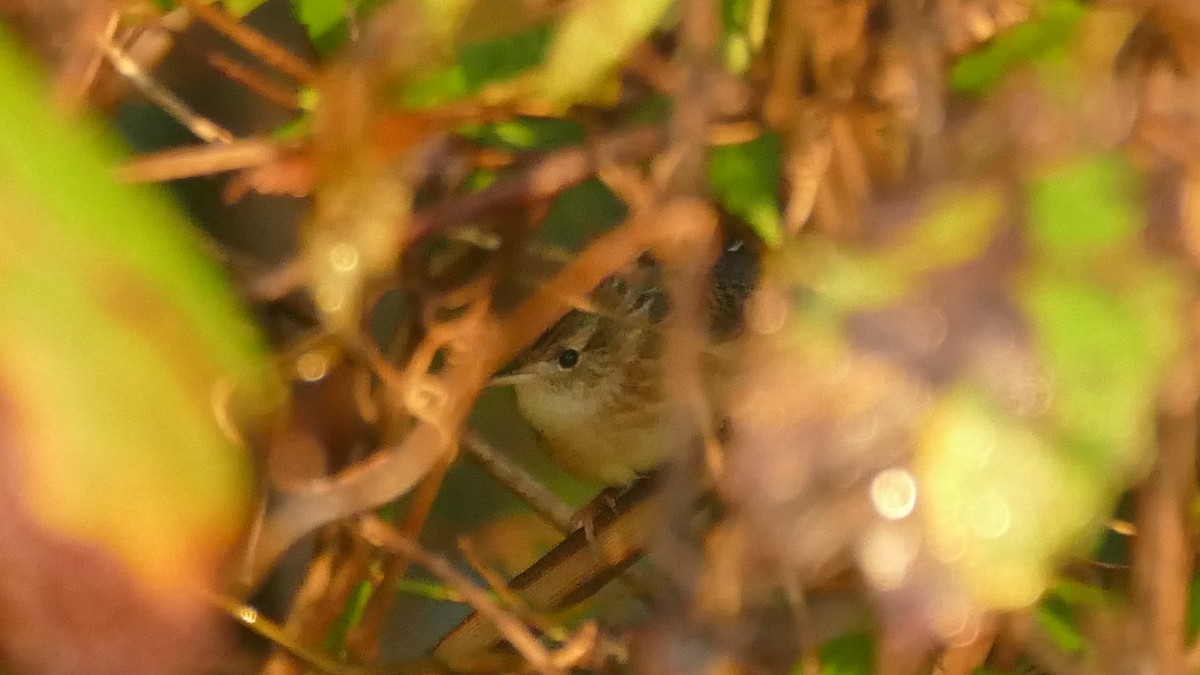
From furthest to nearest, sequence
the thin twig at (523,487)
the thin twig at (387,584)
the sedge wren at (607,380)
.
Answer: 1. the sedge wren at (607,380)
2. the thin twig at (523,487)
3. the thin twig at (387,584)

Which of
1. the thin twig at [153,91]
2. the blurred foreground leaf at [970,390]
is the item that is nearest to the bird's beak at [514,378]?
the thin twig at [153,91]

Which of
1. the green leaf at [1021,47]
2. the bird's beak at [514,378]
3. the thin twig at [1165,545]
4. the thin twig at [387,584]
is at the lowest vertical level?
the thin twig at [1165,545]

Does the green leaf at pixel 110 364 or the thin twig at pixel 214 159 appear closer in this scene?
the green leaf at pixel 110 364

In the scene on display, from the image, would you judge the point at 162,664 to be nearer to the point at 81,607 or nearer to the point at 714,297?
the point at 81,607

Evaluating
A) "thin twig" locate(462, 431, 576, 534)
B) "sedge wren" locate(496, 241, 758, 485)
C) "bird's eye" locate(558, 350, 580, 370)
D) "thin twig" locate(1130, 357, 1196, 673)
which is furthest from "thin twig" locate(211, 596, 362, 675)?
"bird's eye" locate(558, 350, 580, 370)

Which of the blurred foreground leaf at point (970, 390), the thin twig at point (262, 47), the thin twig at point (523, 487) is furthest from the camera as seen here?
the thin twig at point (523, 487)

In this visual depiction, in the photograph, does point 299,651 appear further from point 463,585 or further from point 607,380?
point 607,380

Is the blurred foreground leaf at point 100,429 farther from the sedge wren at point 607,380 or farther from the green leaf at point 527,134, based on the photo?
the sedge wren at point 607,380

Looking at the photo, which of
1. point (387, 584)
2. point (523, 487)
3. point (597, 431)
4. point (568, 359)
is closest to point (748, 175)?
point (387, 584)
